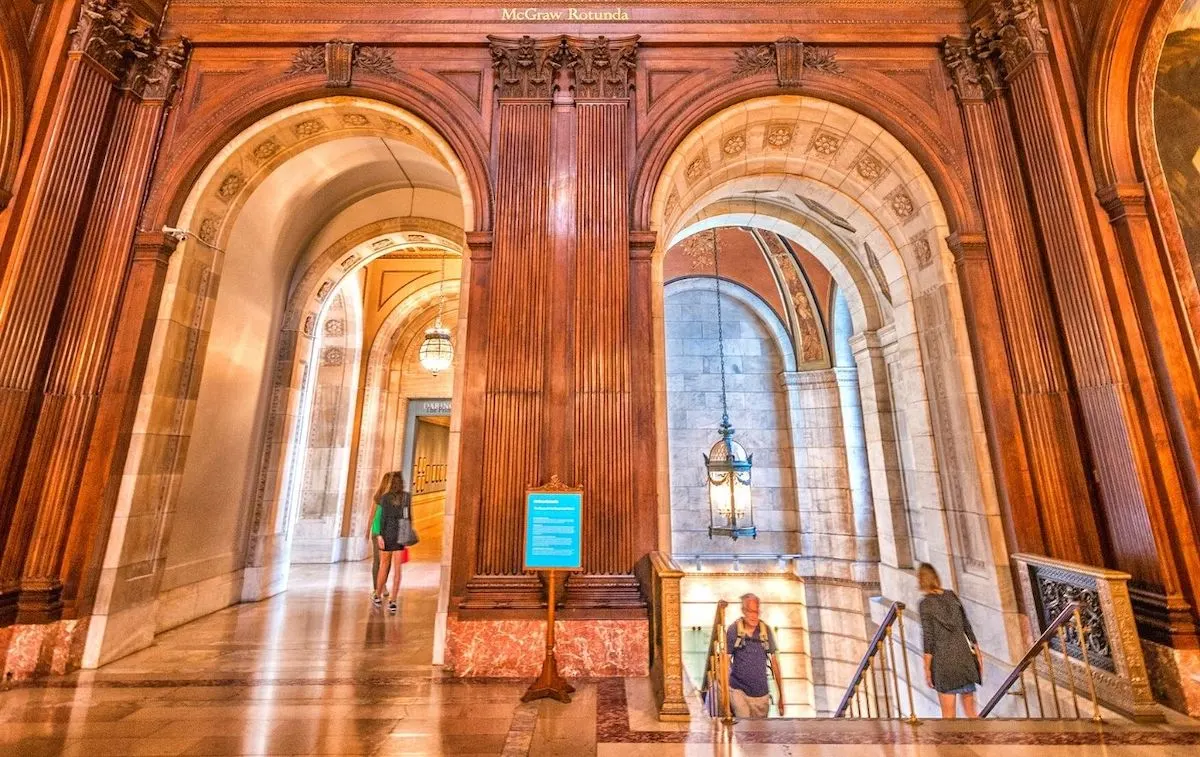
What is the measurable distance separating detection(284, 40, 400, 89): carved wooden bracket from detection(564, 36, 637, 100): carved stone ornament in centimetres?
207

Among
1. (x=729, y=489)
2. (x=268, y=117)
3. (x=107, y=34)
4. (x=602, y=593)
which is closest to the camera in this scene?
(x=602, y=593)

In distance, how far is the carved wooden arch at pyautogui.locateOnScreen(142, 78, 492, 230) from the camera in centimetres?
556

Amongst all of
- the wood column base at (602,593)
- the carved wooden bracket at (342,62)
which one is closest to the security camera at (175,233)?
the carved wooden bracket at (342,62)

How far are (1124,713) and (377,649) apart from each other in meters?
5.99

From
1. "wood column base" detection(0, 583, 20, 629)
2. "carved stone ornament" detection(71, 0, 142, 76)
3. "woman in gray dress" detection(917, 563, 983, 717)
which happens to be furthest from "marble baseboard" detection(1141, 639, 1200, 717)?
"carved stone ornament" detection(71, 0, 142, 76)

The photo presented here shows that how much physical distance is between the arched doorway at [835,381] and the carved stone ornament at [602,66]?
0.98 metres

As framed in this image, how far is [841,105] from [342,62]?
18.9ft

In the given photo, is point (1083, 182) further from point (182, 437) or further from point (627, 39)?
point (182, 437)

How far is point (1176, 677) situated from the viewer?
385 cm

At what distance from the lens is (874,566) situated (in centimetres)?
966

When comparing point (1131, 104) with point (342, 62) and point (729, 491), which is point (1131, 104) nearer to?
point (729, 491)

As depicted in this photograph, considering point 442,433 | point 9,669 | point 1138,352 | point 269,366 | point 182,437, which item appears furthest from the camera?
point 442,433

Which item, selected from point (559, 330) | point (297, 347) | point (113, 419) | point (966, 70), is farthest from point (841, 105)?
point (113, 419)

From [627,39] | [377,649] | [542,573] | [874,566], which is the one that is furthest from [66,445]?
[874,566]
